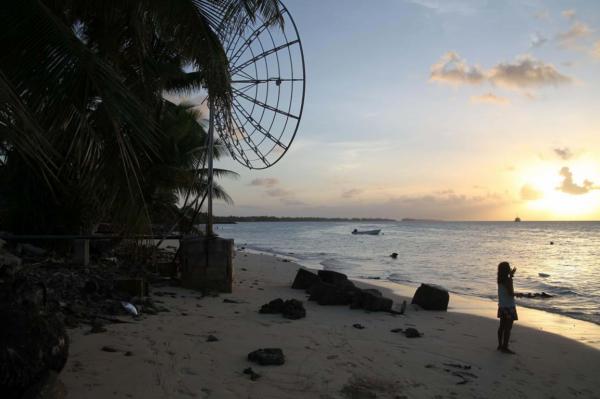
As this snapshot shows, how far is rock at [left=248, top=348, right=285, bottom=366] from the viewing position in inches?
251

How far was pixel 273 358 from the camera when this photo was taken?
6.40 metres

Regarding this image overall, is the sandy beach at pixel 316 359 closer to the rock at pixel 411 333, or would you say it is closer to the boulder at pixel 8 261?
the rock at pixel 411 333

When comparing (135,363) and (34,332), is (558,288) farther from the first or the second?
(34,332)

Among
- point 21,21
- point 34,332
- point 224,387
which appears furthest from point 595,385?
point 21,21

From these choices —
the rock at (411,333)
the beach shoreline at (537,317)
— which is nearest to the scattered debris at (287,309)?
the rock at (411,333)

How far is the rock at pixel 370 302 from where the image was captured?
11.1 metres

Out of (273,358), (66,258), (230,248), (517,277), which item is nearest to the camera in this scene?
(273,358)

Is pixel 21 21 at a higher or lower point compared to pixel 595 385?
higher

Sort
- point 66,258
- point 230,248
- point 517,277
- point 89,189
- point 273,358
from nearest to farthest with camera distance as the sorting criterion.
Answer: point 89,189, point 273,358, point 230,248, point 66,258, point 517,277

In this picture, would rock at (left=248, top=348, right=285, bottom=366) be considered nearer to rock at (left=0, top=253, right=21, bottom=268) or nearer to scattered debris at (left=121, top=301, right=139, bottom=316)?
scattered debris at (left=121, top=301, right=139, bottom=316)

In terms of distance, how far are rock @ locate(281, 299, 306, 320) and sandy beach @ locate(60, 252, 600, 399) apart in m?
0.27

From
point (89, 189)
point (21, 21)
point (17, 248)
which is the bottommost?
point (17, 248)

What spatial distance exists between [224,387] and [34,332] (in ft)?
6.87

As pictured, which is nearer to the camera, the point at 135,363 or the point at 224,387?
the point at 224,387
